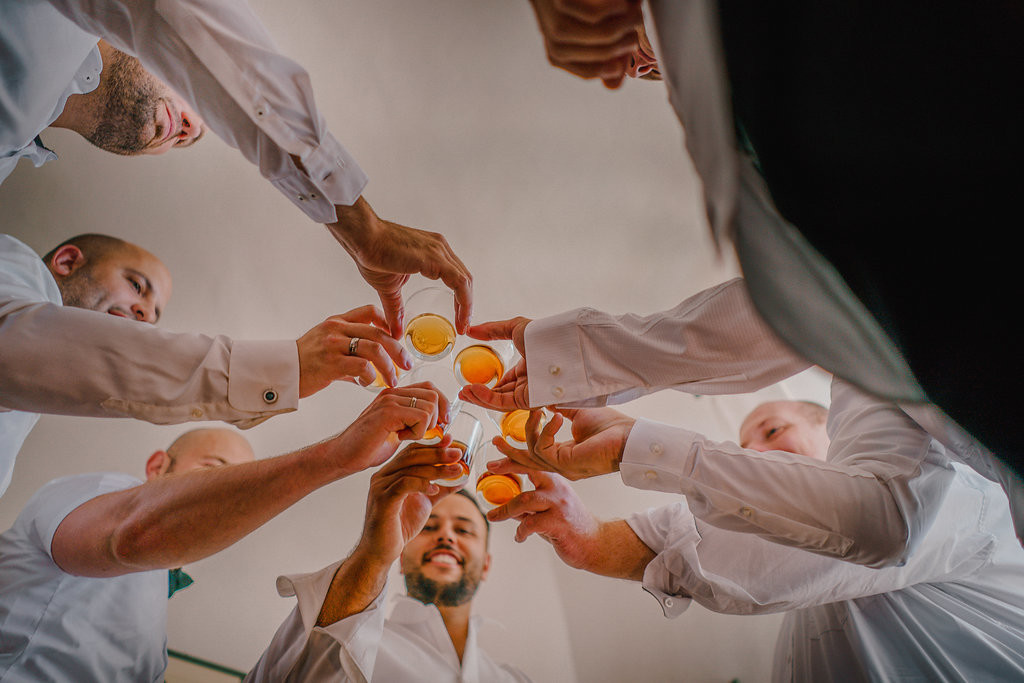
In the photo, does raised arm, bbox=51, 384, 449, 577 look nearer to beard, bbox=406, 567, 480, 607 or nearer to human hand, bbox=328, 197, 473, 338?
human hand, bbox=328, 197, 473, 338

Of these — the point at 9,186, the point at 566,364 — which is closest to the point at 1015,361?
the point at 566,364

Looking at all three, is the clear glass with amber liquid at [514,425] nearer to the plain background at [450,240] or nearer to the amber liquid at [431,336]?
the amber liquid at [431,336]

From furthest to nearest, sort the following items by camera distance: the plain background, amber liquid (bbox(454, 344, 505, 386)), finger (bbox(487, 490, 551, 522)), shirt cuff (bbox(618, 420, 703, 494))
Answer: the plain background < finger (bbox(487, 490, 551, 522)) < amber liquid (bbox(454, 344, 505, 386)) < shirt cuff (bbox(618, 420, 703, 494))

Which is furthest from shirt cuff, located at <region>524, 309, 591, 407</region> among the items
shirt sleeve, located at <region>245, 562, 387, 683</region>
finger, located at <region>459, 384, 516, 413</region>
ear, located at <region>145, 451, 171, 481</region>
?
ear, located at <region>145, 451, 171, 481</region>

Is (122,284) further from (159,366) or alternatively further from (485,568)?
(485,568)

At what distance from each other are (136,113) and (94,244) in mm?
709

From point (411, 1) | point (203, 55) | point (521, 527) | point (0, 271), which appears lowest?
point (521, 527)

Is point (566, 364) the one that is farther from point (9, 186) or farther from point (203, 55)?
point (9, 186)

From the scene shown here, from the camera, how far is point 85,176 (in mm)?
2920

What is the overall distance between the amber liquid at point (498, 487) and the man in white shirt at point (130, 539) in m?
0.25

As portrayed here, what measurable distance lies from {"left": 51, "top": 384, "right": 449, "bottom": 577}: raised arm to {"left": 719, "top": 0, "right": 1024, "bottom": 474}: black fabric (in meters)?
1.09

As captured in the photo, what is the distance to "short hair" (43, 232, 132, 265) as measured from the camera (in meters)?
2.78

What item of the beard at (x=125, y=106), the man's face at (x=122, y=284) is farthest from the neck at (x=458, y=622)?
the beard at (x=125, y=106)

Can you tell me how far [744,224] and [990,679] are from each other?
1.82 metres
